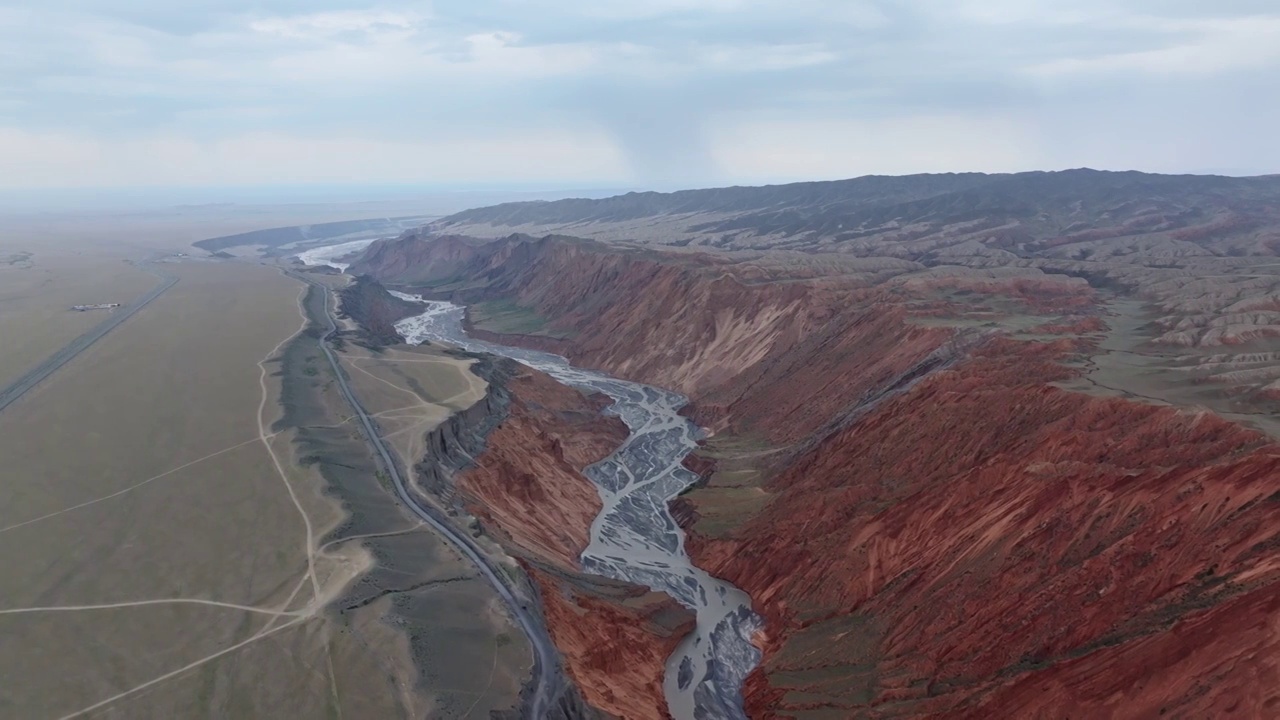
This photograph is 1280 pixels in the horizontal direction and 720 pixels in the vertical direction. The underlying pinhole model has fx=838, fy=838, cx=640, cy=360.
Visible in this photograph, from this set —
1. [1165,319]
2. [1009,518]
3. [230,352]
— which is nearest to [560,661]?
[1009,518]

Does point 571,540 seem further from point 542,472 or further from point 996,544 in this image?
point 996,544

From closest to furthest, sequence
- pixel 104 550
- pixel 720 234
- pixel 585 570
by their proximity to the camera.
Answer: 1. pixel 104 550
2. pixel 585 570
3. pixel 720 234

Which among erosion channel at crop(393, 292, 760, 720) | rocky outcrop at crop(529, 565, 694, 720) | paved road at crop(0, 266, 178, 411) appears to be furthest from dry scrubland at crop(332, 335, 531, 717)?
paved road at crop(0, 266, 178, 411)

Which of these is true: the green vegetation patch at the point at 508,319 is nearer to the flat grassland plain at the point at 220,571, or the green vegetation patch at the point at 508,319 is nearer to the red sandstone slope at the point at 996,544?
the flat grassland plain at the point at 220,571

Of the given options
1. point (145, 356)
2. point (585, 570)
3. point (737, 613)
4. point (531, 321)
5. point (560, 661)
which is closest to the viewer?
point (560, 661)

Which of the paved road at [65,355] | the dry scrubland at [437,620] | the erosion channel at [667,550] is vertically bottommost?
the erosion channel at [667,550]

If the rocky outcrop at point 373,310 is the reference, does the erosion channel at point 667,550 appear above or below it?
below

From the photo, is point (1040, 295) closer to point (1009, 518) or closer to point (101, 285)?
point (1009, 518)

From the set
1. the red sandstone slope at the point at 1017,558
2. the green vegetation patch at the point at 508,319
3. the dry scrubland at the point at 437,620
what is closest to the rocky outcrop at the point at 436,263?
the green vegetation patch at the point at 508,319
